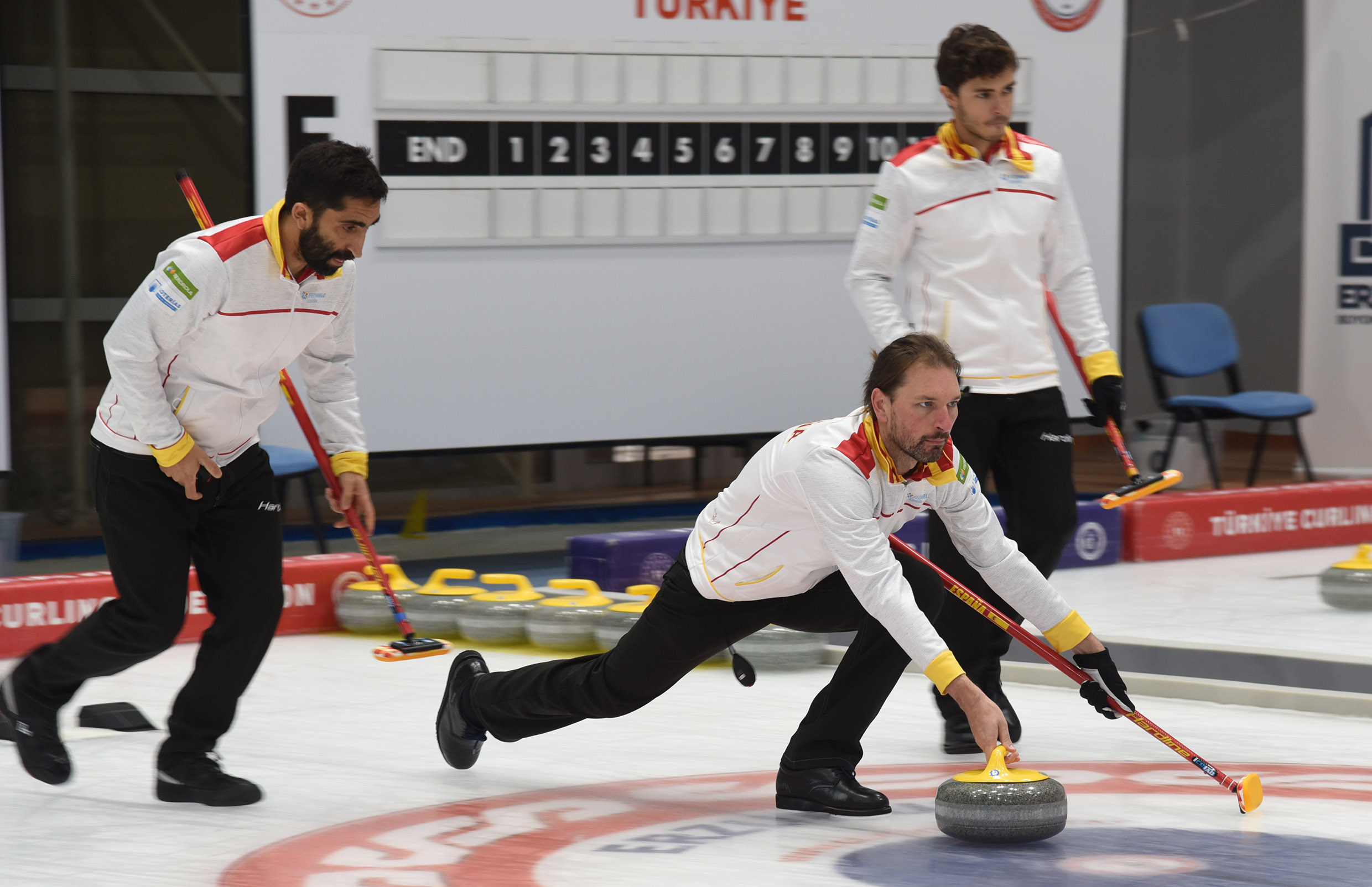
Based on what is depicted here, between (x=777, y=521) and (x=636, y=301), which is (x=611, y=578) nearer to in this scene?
(x=636, y=301)

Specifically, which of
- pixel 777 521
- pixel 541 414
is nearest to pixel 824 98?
pixel 541 414

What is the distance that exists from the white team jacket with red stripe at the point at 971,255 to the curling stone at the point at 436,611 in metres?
1.68

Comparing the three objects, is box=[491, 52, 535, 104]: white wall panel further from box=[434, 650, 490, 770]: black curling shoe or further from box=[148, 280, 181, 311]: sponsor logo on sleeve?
box=[148, 280, 181, 311]: sponsor logo on sleeve

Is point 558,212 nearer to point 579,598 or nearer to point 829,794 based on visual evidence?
point 579,598

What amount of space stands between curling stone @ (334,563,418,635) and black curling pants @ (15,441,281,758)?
1671mm

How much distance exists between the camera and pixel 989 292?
11.9 ft

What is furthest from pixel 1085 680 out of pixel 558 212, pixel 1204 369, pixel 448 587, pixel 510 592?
pixel 1204 369

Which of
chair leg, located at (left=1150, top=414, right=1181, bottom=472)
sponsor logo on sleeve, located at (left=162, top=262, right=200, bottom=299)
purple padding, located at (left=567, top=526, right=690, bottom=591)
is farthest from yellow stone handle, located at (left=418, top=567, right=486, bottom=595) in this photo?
chair leg, located at (left=1150, top=414, right=1181, bottom=472)

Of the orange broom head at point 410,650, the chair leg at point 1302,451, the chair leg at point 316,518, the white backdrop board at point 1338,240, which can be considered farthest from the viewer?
the white backdrop board at point 1338,240

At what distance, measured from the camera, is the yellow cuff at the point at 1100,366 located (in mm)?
3740

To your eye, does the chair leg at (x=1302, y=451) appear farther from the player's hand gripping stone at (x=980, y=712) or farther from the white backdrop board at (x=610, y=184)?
the player's hand gripping stone at (x=980, y=712)

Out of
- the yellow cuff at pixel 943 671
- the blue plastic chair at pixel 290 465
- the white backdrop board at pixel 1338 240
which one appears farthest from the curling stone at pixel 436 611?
the white backdrop board at pixel 1338 240

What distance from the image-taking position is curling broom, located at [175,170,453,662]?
11.3ft

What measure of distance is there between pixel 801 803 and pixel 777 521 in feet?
1.70
